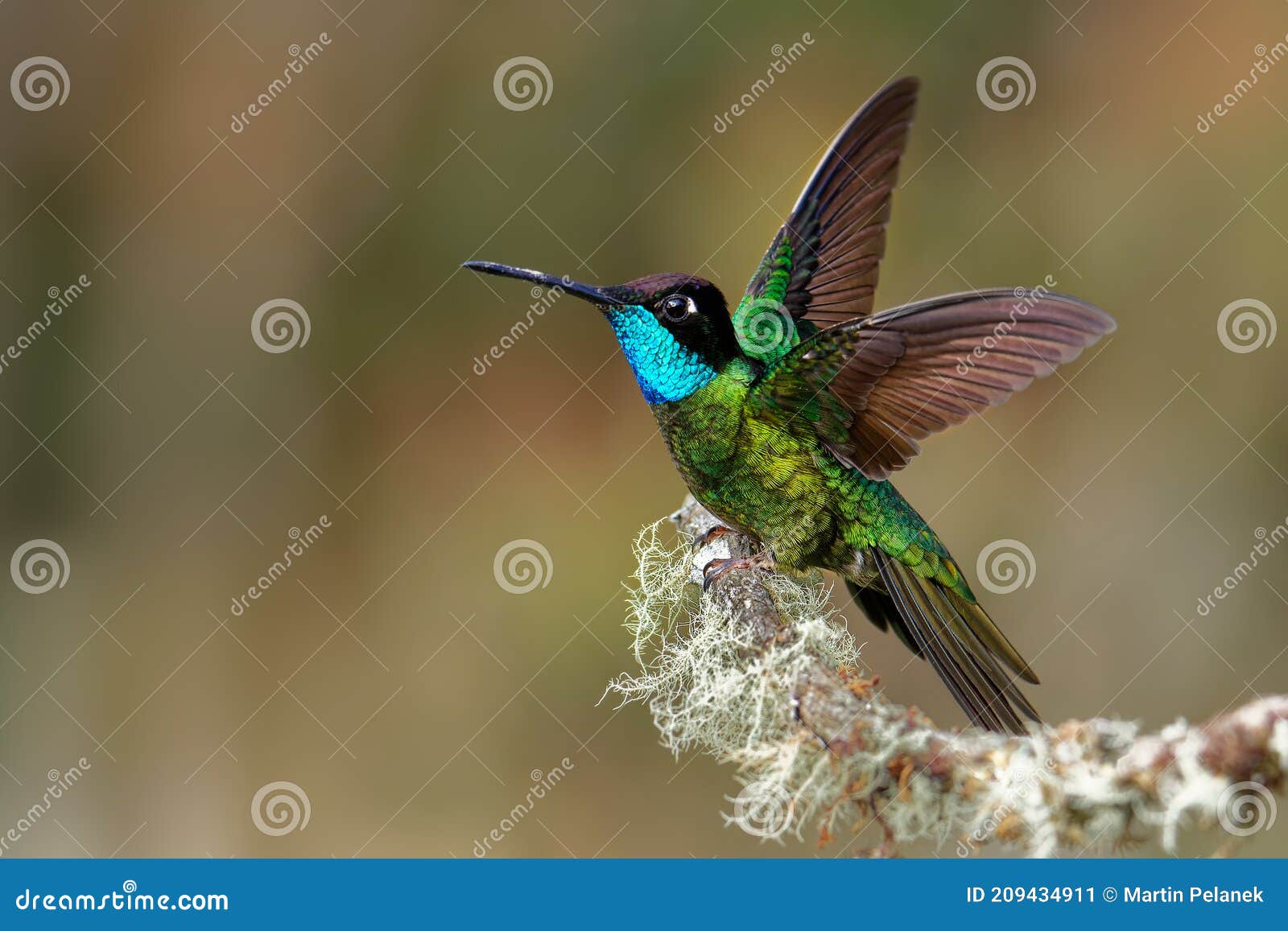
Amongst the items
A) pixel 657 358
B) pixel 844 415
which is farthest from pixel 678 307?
pixel 844 415

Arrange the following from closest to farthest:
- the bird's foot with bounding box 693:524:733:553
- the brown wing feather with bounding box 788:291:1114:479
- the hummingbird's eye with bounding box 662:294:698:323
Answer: the brown wing feather with bounding box 788:291:1114:479, the hummingbird's eye with bounding box 662:294:698:323, the bird's foot with bounding box 693:524:733:553

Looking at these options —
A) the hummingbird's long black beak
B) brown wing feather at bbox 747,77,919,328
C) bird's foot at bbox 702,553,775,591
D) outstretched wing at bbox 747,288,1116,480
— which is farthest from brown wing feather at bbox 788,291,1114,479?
brown wing feather at bbox 747,77,919,328

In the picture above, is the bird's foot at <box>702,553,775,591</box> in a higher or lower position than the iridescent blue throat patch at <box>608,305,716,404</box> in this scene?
lower

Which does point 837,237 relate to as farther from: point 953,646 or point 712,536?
point 953,646

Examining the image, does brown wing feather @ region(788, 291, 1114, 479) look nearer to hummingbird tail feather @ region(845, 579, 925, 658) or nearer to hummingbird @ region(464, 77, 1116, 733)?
hummingbird @ region(464, 77, 1116, 733)

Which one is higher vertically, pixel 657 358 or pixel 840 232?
pixel 840 232

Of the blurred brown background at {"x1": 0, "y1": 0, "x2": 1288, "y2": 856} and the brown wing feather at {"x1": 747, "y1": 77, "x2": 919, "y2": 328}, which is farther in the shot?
the blurred brown background at {"x1": 0, "y1": 0, "x2": 1288, "y2": 856}

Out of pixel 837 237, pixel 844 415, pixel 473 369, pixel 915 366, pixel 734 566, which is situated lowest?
pixel 473 369
